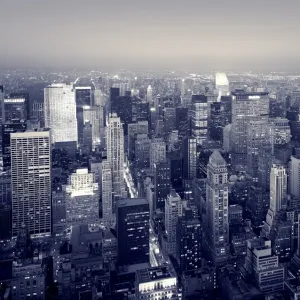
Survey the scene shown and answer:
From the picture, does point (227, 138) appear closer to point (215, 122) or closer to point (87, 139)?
point (215, 122)

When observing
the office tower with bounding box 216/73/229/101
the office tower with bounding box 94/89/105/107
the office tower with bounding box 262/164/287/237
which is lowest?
the office tower with bounding box 262/164/287/237

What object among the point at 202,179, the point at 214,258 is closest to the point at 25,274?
the point at 214,258

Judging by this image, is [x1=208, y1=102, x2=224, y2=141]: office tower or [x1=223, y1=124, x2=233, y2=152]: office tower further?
[x1=208, y1=102, x2=224, y2=141]: office tower

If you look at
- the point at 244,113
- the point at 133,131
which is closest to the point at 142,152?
the point at 133,131

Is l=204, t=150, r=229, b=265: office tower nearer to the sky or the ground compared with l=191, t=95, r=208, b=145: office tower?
nearer to the ground

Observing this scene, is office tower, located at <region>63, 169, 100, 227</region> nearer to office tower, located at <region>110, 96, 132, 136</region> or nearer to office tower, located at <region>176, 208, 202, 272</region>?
office tower, located at <region>176, 208, 202, 272</region>

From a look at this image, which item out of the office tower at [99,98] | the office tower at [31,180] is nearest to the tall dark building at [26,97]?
the office tower at [31,180]

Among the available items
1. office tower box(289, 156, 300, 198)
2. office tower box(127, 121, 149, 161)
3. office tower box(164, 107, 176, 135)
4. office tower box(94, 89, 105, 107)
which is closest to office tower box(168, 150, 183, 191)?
office tower box(127, 121, 149, 161)
